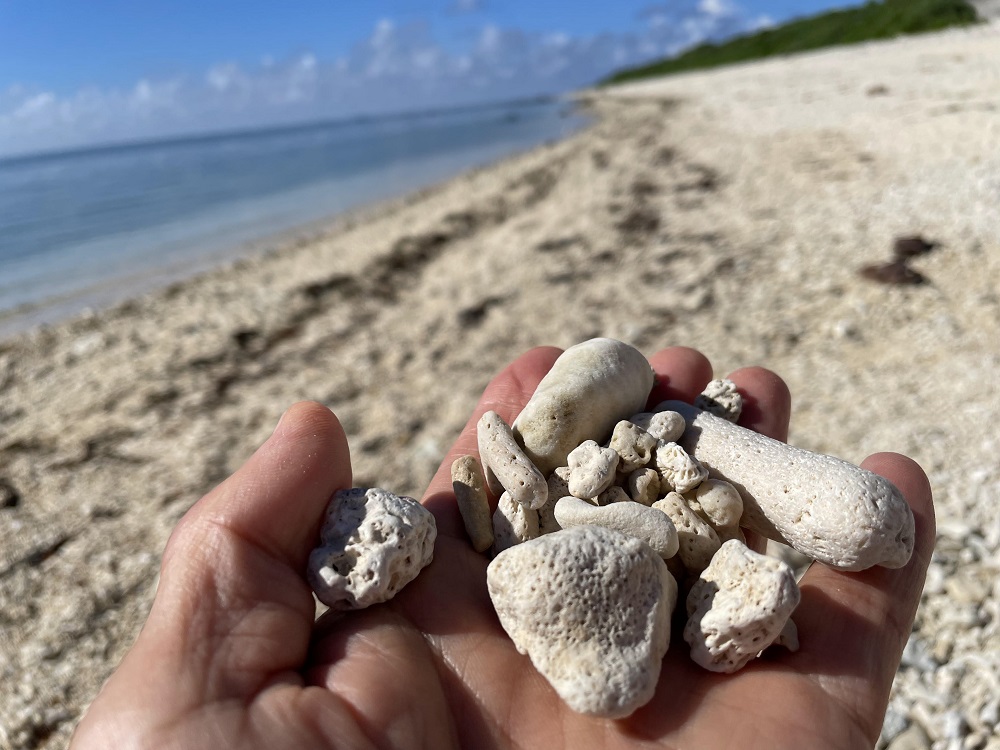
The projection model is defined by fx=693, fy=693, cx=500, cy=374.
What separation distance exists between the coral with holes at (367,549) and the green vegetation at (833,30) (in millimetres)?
43054

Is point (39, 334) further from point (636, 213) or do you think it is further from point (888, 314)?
point (888, 314)

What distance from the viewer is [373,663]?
1.93 m

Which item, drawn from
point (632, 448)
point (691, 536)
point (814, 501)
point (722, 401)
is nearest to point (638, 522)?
point (691, 536)

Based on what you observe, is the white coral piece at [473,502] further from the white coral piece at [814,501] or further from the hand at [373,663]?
the white coral piece at [814,501]

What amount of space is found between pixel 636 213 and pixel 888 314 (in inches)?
187

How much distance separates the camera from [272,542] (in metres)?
2.05

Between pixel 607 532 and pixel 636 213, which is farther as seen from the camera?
pixel 636 213

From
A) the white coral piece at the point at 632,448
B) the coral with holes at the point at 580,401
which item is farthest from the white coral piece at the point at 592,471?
the coral with holes at the point at 580,401

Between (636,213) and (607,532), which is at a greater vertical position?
(607,532)

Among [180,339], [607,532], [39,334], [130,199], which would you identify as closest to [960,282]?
[607,532]

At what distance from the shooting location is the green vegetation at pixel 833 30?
3750 cm

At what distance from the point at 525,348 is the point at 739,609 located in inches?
165

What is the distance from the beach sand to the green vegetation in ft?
110

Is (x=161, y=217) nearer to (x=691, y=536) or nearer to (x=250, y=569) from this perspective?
(x=250, y=569)
